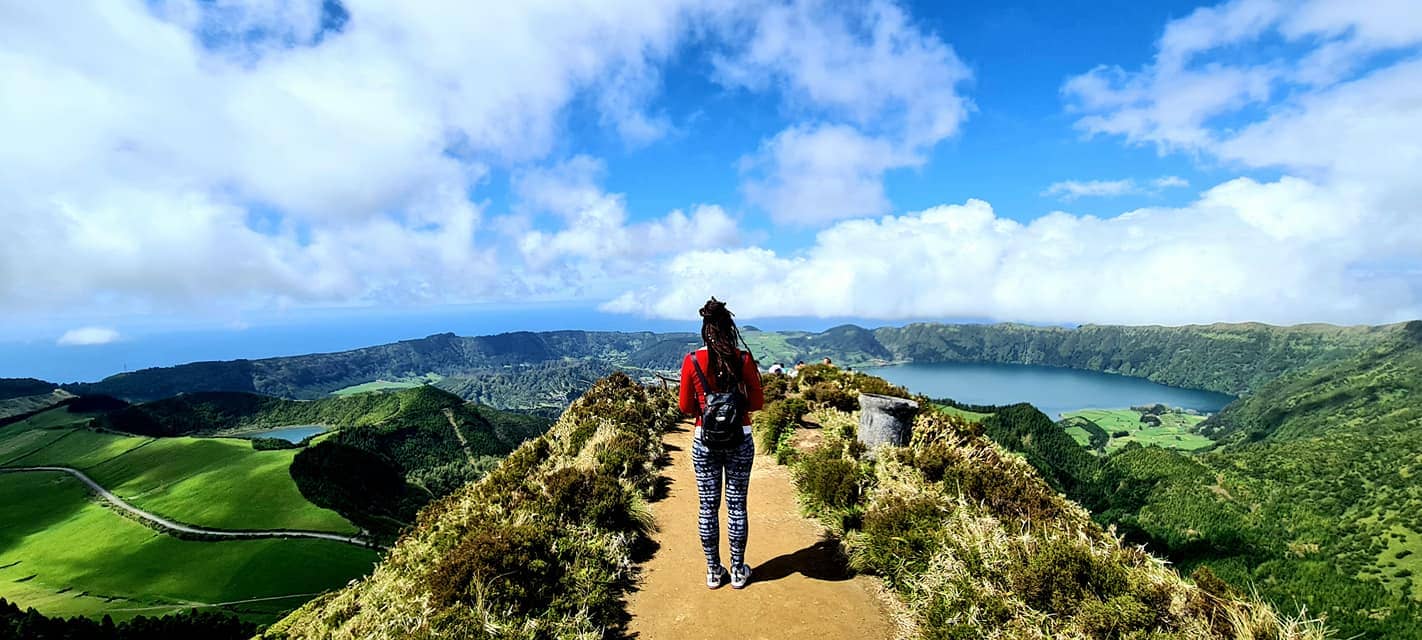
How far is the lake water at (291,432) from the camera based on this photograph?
170 m

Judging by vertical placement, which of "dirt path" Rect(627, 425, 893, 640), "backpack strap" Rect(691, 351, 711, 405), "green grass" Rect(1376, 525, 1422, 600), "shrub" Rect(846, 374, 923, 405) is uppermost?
"backpack strap" Rect(691, 351, 711, 405)

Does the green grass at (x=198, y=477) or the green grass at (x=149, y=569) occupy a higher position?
the green grass at (x=198, y=477)

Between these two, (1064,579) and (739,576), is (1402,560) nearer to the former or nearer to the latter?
(1064,579)

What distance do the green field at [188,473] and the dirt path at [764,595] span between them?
79164 mm

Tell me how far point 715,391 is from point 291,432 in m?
230

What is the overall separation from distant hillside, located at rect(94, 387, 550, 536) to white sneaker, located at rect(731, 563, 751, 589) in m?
73.6

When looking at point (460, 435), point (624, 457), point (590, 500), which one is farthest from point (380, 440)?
point (590, 500)

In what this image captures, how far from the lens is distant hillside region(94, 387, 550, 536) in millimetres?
85500

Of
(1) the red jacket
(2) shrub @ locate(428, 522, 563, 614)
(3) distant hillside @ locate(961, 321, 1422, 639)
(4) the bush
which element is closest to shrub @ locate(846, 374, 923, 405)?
(4) the bush

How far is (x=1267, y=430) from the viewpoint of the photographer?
199000mm

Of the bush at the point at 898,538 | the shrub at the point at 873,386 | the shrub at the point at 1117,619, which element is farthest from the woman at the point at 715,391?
the shrub at the point at 873,386

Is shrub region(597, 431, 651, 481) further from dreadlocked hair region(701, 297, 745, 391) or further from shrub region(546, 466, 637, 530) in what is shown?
dreadlocked hair region(701, 297, 745, 391)

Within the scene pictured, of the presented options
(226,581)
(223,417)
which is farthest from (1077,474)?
(223,417)

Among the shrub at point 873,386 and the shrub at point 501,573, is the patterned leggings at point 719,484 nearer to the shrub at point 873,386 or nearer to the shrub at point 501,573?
the shrub at point 501,573
